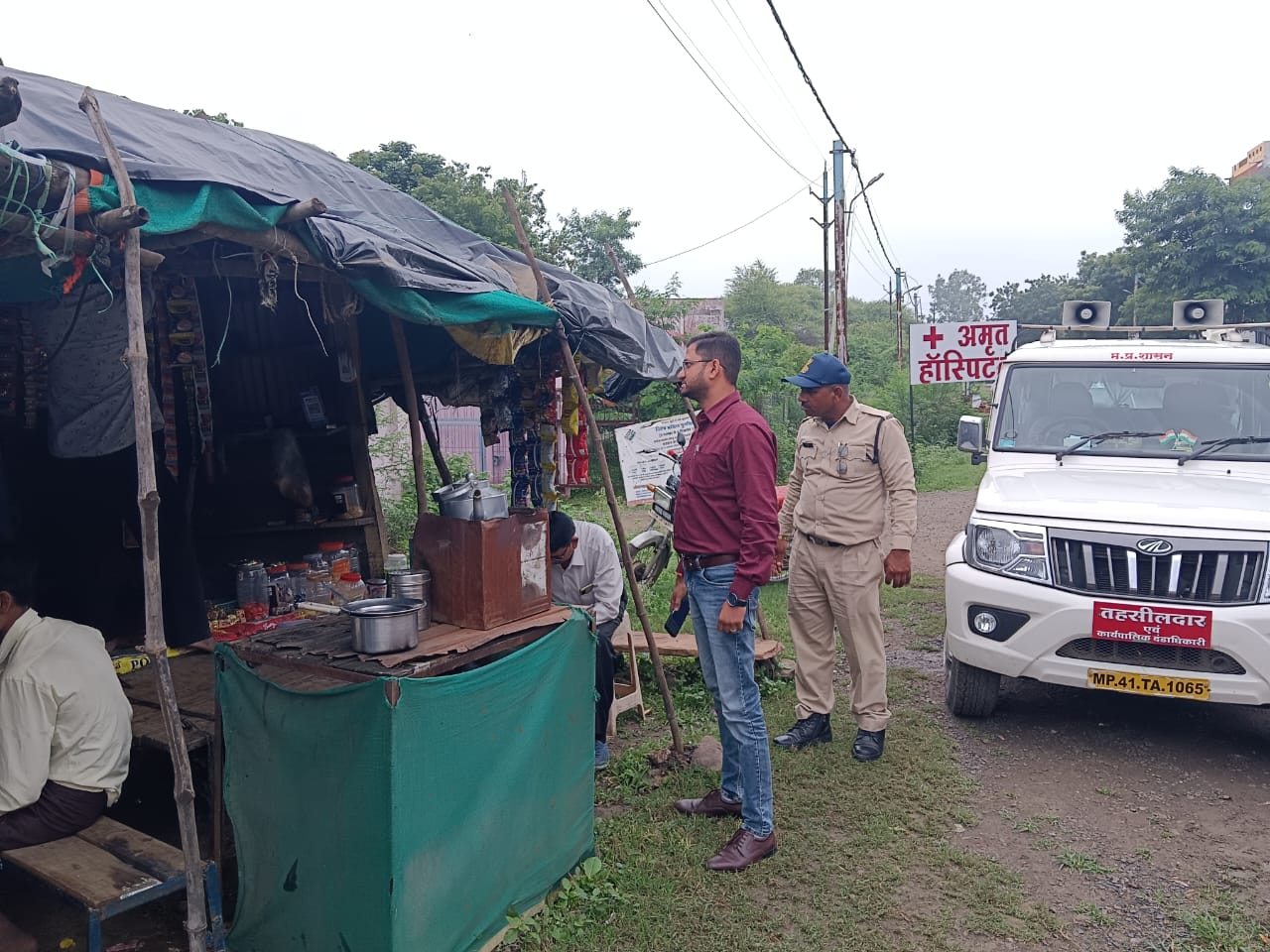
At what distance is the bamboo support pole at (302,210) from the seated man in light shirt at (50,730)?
163 cm

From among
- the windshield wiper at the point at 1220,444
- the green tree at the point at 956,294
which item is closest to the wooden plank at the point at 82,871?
the windshield wiper at the point at 1220,444

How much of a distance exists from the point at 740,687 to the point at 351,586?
3149 mm

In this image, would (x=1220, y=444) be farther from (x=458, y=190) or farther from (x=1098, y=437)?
(x=458, y=190)

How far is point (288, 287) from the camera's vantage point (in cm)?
545

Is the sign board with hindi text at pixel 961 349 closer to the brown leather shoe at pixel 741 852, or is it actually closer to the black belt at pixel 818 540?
the black belt at pixel 818 540

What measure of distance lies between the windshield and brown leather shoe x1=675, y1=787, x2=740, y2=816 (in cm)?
311

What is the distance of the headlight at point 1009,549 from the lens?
4676mm

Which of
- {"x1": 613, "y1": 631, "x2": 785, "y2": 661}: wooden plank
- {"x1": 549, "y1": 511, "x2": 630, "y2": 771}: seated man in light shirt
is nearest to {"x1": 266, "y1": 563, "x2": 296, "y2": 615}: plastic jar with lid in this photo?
{"x1": 549, "y1": 511, "x2": 630, "y2": 771}: seated man in light shirt

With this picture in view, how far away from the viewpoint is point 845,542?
4.64 meters

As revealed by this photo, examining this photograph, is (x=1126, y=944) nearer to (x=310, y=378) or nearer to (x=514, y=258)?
(x=514, y=258)

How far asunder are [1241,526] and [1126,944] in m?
2.19

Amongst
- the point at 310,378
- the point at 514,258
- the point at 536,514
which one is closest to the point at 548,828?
the point at 536,514

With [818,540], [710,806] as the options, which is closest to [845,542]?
[818,540]

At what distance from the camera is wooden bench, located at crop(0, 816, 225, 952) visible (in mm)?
2840
